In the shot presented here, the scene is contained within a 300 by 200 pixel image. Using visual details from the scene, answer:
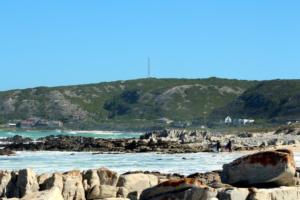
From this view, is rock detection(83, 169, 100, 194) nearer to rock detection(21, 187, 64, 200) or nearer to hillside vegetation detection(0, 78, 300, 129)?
rock detection(21, 187, 64, 200)

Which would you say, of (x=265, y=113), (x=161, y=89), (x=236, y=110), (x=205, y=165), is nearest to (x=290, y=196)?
(x=205, y=165)

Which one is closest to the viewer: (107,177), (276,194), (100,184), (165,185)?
(276,194)

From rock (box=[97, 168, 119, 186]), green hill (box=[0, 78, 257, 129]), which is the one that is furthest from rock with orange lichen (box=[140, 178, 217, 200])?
green hill (box=[0, 78, 257, 129])

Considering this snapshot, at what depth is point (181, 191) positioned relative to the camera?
14.3 m

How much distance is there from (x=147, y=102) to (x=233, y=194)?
523 ft

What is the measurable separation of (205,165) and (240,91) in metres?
152

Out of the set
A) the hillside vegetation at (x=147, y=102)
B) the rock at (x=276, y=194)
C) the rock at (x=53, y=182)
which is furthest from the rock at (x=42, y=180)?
the hillside vegetation at (x=147, y=102)

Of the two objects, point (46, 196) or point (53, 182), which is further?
point (53, 182)

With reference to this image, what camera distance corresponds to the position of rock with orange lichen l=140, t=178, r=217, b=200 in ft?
45.3

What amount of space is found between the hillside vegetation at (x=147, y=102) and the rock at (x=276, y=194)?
124824mm

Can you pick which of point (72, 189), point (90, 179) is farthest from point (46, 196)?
point (90, 179)

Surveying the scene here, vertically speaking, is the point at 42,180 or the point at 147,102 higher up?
the point at 147,102

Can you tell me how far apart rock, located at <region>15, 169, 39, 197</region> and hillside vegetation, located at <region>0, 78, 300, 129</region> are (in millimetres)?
123402

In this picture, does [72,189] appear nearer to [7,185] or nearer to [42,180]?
[42,180]
